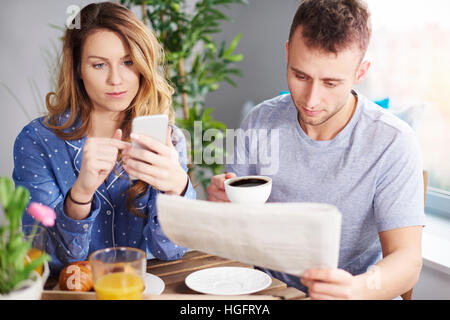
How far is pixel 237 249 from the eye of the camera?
2.98 ft

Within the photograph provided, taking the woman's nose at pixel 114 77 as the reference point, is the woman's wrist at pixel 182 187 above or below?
below

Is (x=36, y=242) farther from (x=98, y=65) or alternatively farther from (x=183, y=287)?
(x=98, y=65)

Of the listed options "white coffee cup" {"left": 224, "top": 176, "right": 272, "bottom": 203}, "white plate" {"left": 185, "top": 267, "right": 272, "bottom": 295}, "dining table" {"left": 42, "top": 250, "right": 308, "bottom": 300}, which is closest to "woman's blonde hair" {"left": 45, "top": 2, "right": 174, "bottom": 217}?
"dining table" {"left": 42, "top": 250, "right": 308, "bottom": 300}

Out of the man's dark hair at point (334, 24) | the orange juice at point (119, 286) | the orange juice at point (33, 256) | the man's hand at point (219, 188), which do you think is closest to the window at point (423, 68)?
the man's dark hair at point (334, 24)

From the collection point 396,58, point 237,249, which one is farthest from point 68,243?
point 396,58

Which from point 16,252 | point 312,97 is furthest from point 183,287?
point 312,97

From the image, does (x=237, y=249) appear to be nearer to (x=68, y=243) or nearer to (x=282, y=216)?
(x=282, y=216)

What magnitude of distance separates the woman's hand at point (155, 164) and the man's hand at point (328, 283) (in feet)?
1.49

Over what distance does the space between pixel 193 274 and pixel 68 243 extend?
37cm

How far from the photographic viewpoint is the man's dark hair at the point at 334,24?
124 centimetres

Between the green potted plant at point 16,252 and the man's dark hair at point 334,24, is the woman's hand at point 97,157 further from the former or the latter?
the man's dark hair at point 334,24

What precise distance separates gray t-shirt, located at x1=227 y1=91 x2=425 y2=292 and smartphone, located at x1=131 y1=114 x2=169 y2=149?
594mm

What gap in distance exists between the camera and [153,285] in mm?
1146
